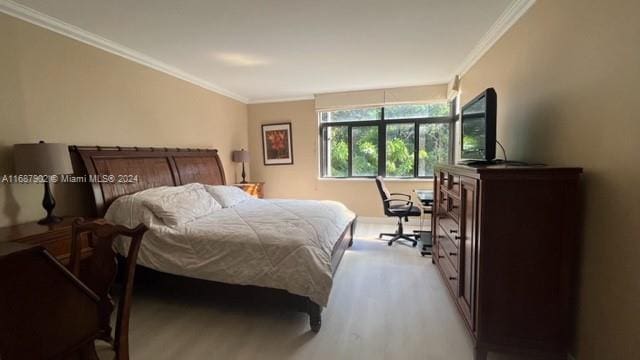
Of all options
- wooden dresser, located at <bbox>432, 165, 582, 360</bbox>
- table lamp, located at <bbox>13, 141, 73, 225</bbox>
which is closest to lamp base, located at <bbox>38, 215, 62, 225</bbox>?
table lamp, located at <bbox>13, 141, 73, 225</bbox>

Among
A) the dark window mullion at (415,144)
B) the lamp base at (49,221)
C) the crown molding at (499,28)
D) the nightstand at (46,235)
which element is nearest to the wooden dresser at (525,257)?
the crown molding at (499,28)

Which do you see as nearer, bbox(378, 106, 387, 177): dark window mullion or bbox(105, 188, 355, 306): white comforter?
bbox(105, 188, 355, 306): white comforter

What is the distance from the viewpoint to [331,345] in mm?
1875

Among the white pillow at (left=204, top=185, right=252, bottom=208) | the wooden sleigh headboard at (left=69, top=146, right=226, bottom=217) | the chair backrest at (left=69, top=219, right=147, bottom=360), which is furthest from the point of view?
the white pillow at (left=204, top=185, right=252, bottom=208)

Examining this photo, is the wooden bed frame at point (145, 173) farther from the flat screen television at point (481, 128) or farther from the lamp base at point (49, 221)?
the flat screen television at point (481, 128)

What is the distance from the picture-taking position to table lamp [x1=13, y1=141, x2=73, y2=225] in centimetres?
206

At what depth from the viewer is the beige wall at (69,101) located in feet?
7.13

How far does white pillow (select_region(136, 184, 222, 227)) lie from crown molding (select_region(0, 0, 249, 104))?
5.17 feet

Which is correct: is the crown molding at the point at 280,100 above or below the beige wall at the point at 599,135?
above

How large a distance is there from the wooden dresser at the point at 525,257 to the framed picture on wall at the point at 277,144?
13.7 feet

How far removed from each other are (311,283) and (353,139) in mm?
3653

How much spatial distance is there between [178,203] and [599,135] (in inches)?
126

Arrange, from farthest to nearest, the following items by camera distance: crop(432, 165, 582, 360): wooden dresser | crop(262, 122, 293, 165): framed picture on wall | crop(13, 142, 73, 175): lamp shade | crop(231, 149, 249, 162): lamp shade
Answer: crop(262, 122, 293, 165): framed picture on wall
crop(231, 149, 249, 162): lamp shade
crop(13, 142, 73, 175): lamp shade
crop(432, 165, 582, 360): wooden dresser

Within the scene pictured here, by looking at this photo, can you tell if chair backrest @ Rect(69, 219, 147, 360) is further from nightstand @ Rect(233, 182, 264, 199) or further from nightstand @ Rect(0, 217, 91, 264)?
nightstand @ Rect(233, 182, 264, 199)
